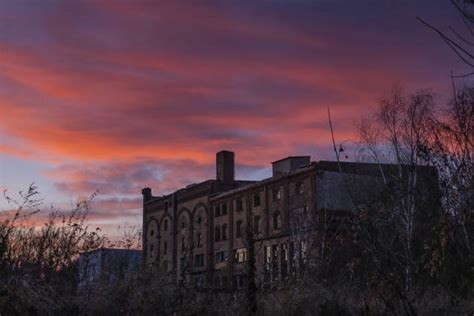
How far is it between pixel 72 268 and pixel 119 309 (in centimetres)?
199

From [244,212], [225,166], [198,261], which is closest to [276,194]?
[244,212]

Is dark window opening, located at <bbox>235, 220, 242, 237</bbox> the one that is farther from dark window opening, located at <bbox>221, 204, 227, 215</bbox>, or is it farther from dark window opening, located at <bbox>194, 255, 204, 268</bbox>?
dark window opening, located at <bbox>194, 255, 204, 268</bbox>

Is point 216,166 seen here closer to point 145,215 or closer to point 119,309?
point 145,215

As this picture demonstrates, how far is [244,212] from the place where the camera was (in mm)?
56594

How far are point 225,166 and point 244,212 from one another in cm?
762

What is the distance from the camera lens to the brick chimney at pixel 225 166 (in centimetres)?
6262

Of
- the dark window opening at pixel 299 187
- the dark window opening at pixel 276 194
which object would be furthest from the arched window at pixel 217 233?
the dark window opening at pixel 299 187

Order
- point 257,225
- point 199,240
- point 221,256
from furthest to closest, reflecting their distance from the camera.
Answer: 1. point 199,240
2. point 221,256
3. point 257,225

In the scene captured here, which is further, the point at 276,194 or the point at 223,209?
the point at 223,209

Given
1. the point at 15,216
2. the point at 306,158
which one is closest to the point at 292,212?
the point at 306,158

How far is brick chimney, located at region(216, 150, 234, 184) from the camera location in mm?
62625

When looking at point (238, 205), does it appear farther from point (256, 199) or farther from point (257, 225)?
point (257, 225)

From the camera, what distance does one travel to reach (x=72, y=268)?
39.1 feet

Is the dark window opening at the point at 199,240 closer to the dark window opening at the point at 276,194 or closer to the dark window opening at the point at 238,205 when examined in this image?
the dark window opening at the point at 238,205
